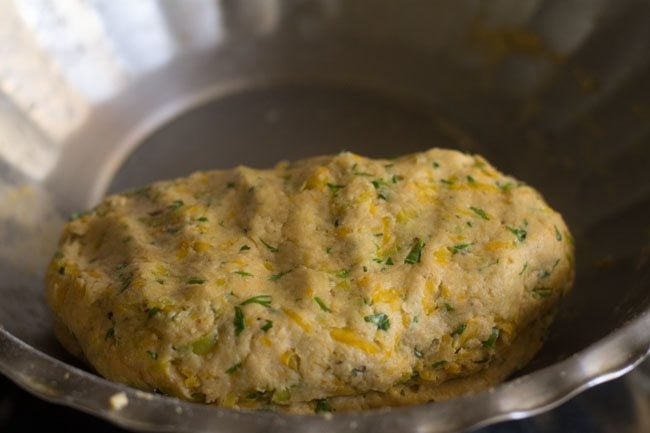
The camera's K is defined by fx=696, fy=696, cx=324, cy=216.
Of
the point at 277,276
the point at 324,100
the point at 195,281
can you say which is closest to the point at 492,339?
the point at 277,276

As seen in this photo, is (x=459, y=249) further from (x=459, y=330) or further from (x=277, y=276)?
(x=277, y=276)

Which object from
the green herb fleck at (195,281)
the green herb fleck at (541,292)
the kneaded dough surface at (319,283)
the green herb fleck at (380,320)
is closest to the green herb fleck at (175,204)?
the kneaded dough surface at (319,283)

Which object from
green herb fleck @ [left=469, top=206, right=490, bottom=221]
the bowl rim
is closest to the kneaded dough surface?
green herb fleck @ [left=469, top=206, right=490, bottom=221]

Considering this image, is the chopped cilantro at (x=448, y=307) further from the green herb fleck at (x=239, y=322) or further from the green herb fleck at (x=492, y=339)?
the green herb fleck at (x=239, y=322)

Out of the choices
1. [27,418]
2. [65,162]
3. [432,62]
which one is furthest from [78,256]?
[432,62]

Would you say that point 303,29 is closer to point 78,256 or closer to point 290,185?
point 290,185

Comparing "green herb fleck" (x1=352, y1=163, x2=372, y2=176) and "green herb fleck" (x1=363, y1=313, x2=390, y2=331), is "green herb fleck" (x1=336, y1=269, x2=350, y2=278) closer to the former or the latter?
"green herb fleck" (x1=363, y1=313, x2=390, y2=331)
